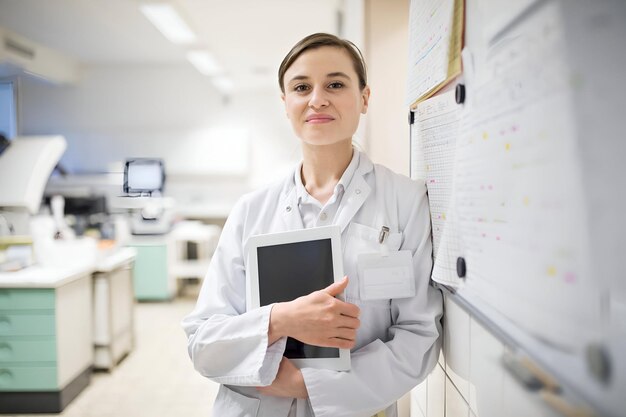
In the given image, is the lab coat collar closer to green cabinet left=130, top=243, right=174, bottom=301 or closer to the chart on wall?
the chart on wall

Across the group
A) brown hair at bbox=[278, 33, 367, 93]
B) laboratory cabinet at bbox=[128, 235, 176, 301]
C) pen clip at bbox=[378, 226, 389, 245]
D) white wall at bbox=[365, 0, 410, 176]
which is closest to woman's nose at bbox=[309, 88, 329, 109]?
brown hair at bbox=[278, 33, 367, 93]

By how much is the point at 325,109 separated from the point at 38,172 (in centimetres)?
240

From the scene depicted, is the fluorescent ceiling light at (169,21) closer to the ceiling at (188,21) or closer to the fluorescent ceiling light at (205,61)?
the ceiling at (188,21)

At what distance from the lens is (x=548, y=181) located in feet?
1.92

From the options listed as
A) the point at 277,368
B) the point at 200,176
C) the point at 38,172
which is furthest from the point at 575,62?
the point at 200,176

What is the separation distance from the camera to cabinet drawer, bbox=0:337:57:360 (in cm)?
243

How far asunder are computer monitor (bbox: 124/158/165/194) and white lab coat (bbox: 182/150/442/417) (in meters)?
4.87

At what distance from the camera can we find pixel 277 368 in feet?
3.23

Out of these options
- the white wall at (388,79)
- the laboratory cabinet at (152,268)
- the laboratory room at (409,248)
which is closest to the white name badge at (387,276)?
the laboratory room at (409,248)

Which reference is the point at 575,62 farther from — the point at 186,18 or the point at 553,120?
the point at 186,18

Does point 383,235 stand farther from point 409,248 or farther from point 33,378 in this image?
point 33,378

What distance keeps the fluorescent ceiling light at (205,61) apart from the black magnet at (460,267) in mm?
3699

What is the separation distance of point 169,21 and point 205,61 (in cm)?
111

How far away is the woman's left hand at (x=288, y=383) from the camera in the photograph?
0.99 meters
